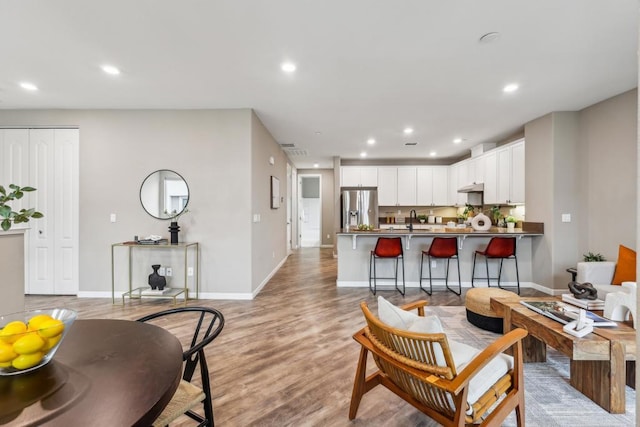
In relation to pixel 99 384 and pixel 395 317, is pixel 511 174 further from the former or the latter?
pixel 99 384

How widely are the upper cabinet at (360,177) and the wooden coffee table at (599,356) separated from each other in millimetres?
5466

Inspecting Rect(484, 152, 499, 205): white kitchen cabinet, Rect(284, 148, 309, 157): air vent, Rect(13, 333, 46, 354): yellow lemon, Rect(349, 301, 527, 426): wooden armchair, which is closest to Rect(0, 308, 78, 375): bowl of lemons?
Rect(13, 333, 46, 354): yellow lemon

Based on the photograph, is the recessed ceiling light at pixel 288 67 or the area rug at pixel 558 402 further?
the recessed ceiling light at pixel 288 67

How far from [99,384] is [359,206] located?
263 inches

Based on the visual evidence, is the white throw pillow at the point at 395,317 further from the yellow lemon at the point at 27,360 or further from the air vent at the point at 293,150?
the air vent at the point at 293,150

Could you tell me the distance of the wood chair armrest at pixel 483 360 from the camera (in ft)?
3.80

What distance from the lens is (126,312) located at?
3434mm

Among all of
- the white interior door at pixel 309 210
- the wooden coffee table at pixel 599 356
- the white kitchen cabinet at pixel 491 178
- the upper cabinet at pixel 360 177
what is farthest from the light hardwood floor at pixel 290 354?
the white interior door at pixel 309 210

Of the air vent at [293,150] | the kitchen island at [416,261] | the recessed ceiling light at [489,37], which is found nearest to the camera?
the recessed ceiling light at [489,37]

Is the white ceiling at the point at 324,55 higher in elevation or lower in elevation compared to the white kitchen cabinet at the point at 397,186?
higher

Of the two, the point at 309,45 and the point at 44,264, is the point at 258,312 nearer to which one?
the point at 309,45

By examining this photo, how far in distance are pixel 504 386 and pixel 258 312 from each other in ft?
8.72

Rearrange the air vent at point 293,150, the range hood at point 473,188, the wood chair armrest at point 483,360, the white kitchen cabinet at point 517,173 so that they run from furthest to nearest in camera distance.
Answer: the air vent at point 293,150 → the range hood at point 473,188 → the white kitchen cabinet at point 517,173 → the wood chair armrest at point 483,360

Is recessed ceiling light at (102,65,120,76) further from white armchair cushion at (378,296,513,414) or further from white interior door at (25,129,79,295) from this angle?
white armchair cushion at (378,296,513,414)
